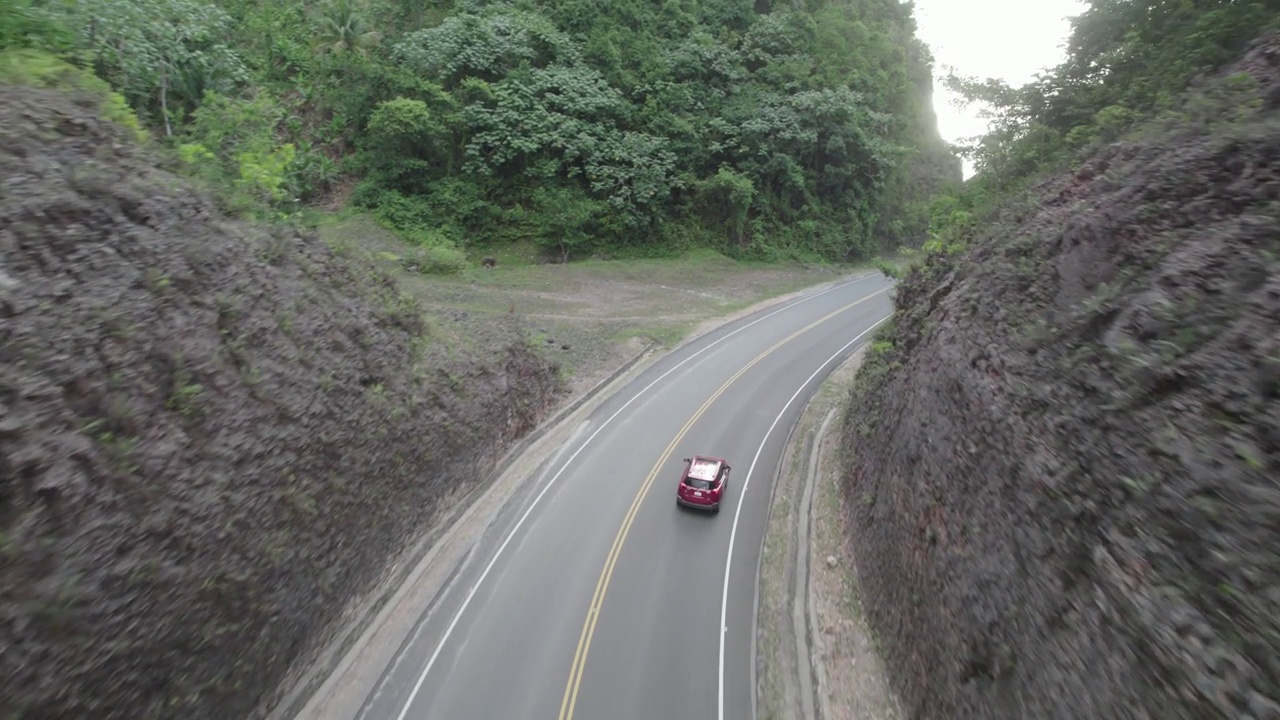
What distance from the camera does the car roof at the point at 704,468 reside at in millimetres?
15961

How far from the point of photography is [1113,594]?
6359mm

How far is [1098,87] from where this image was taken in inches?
569

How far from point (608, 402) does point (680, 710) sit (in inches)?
489

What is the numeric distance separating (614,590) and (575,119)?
28975 millimetres

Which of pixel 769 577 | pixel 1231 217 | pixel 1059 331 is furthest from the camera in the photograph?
pixel 769 577

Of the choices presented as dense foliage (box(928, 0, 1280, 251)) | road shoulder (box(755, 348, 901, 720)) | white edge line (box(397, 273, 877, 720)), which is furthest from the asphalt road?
dense foliage (box(928, 0, 1280, 251))

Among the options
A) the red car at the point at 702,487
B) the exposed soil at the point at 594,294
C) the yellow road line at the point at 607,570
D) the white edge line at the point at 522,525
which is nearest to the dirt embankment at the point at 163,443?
the white edge line at the point at 522,525

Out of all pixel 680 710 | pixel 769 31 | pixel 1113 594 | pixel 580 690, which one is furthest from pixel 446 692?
pixel 769 31

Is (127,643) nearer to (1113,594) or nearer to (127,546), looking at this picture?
(127,546)

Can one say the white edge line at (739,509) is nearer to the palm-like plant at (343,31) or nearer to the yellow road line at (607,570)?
the yellow road line at (607,570)

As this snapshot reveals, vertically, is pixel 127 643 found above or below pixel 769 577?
above

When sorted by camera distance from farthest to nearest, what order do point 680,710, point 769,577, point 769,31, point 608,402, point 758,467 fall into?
1. point 769,31
2. point 608,402
3. point 758,467
4. point 769,577
5. point 680,710

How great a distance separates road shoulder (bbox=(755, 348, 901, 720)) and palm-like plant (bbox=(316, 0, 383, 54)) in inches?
1353

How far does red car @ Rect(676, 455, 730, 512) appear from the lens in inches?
619
